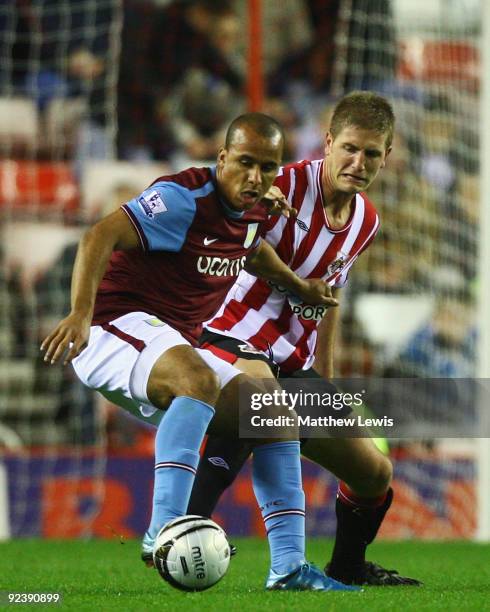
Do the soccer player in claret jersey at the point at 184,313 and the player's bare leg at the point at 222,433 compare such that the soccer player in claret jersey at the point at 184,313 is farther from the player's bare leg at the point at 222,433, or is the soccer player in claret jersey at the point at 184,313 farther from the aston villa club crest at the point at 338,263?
the aston villa club crest at the point at 338,263

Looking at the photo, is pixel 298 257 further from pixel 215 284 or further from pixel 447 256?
pixel 447 256

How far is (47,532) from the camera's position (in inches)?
325

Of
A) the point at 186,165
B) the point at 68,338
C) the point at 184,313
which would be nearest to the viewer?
the point at 68,338

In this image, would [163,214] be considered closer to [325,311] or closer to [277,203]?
[277,203]

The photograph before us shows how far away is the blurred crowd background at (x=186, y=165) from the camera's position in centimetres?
959

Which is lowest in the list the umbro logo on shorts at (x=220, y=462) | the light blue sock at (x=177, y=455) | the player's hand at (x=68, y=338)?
the umbro logo on shorts at (x=220, y=462)

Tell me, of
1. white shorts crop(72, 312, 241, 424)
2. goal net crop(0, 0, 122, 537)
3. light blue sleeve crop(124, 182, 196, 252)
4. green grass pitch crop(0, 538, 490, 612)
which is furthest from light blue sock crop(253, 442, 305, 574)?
goal net crop(0, 0, 122, 537)

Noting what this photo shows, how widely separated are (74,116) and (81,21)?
2.48 feet

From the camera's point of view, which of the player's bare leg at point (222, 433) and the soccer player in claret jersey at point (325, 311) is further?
the soccer player in claret jersey at point (325, 311)

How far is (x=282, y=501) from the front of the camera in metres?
4.14

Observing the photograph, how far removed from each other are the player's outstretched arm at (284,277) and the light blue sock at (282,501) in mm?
637

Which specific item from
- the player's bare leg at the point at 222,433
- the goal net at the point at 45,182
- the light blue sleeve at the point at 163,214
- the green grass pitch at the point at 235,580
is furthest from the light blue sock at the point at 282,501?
the goal net at the point at 45,182

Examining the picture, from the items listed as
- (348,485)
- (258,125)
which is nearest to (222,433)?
(348,485)

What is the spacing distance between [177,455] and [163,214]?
2.52 ft
